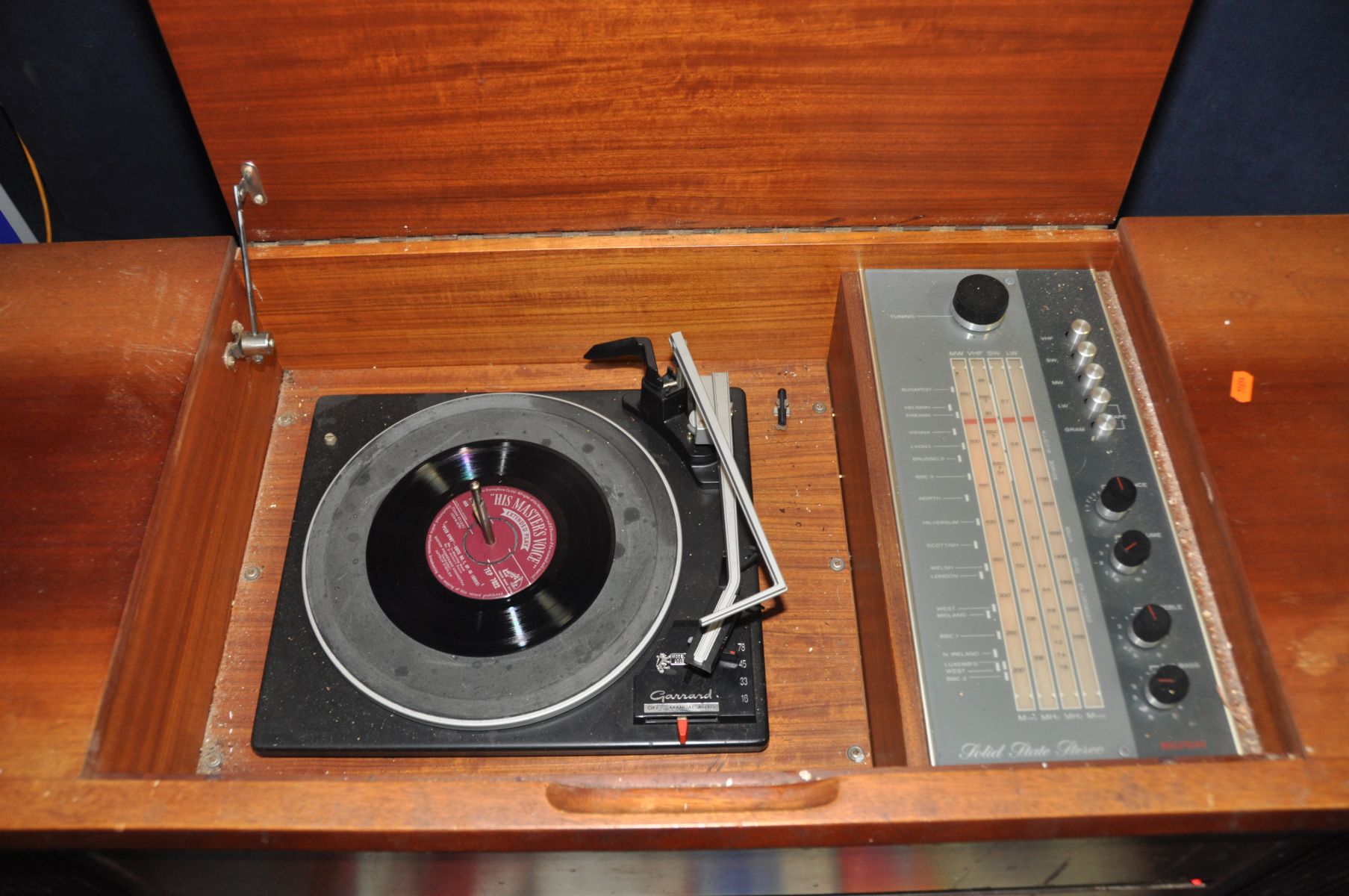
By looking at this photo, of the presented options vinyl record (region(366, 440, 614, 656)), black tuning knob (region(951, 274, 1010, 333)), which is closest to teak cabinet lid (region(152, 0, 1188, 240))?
black tuning knob (region(951, 274, 1010, 333))

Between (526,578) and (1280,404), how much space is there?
2.86 feet

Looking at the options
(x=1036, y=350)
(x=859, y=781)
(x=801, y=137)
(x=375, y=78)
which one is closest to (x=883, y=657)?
(x=859, y=781)

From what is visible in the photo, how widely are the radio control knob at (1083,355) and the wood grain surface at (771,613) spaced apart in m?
0.33

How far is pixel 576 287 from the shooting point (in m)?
1.37

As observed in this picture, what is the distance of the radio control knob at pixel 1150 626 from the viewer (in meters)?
1.02

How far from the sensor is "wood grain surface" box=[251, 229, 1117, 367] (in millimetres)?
1327

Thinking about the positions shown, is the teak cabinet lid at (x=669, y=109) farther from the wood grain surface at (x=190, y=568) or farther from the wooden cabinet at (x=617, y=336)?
the wood grain surface at (x=190, y=568)

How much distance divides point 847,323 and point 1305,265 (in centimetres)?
55

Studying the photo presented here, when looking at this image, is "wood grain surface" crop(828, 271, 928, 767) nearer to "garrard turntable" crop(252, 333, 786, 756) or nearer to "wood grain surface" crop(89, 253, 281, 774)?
"garrard turntable" crop(252, 333, 786, 756)

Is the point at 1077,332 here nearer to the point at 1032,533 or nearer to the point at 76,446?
the point at 1032,533

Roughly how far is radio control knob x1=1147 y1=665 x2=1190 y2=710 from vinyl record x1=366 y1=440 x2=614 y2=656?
0.59 metres

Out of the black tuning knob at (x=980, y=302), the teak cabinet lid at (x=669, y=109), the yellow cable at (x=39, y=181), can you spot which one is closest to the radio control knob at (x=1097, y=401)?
the black tuning knob at (x=980, y=302)

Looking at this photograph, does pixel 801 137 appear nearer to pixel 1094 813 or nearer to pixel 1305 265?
pixel 1305 265

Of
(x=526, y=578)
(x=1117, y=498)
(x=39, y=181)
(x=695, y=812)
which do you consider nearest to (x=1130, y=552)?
(x=1117, y=498)
